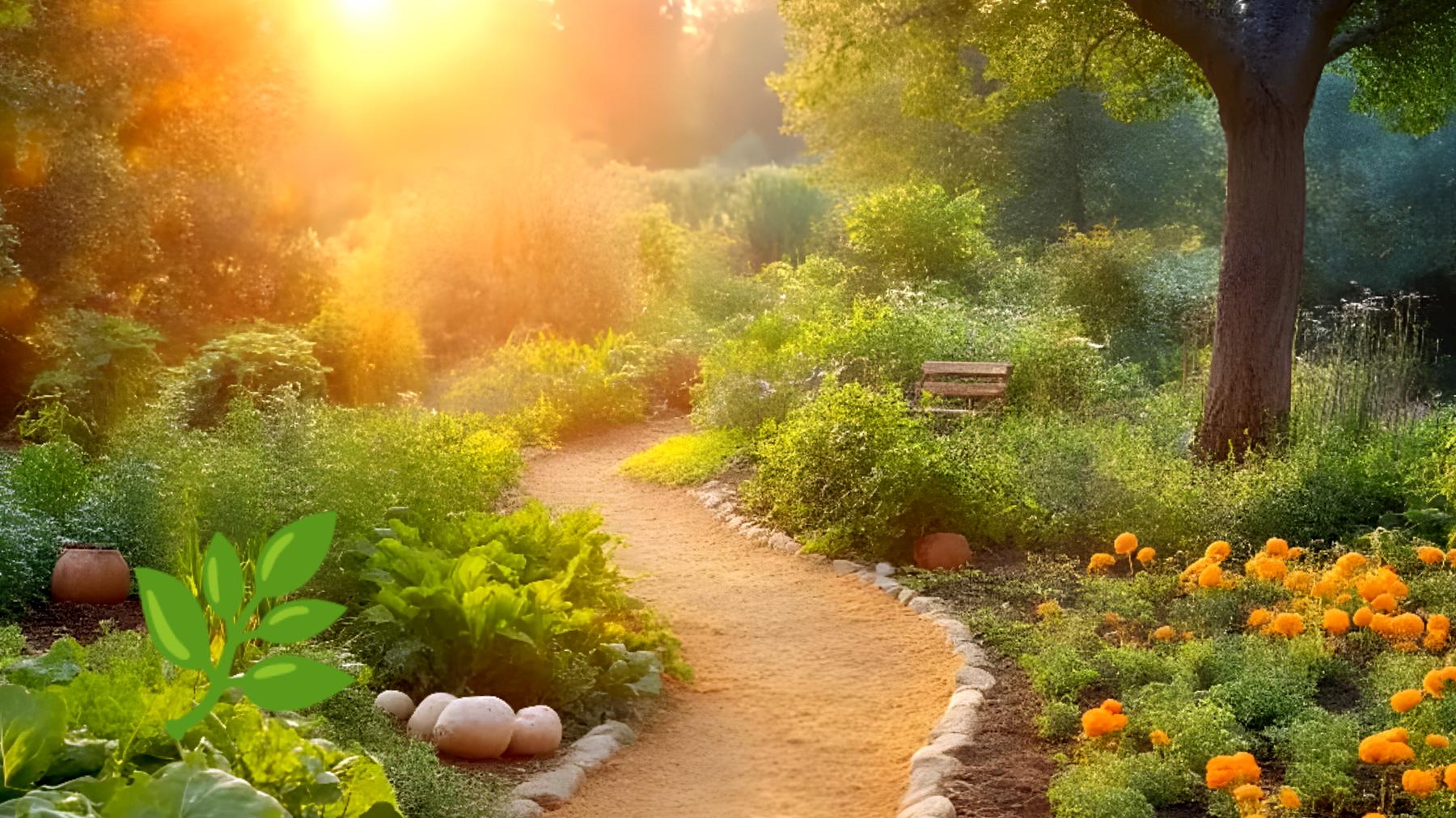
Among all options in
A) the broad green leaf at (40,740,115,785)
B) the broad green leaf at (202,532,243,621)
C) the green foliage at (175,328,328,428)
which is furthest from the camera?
the green foliage at (175,328,328,428)

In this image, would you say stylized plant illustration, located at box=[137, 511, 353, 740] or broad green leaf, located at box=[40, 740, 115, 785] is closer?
stylized plant illustration, located at box=[137, 511, 353, 740]

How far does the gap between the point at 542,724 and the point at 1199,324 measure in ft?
40.4

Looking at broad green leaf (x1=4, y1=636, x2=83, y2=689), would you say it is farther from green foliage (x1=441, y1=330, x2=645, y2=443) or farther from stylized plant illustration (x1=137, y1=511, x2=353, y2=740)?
green foliage (x1=441, y1=330, x2=645, y2=443)

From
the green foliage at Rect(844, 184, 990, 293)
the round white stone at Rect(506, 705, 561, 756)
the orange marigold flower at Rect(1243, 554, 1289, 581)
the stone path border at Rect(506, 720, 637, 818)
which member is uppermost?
the green foliage at Rect(844, 184, 990, 293)

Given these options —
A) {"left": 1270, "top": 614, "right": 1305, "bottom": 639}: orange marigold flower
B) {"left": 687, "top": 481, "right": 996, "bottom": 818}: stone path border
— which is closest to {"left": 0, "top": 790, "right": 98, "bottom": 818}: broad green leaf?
{"left": 687, "top": 481, "right": 996, "bottom": 818}: stone path border

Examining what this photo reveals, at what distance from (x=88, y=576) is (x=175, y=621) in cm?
484

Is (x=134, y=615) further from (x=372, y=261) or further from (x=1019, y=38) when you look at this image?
(x=372, y=261)

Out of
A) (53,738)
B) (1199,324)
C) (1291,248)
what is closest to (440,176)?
(1199,324)

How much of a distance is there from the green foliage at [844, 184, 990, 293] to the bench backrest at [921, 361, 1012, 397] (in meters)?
5.99

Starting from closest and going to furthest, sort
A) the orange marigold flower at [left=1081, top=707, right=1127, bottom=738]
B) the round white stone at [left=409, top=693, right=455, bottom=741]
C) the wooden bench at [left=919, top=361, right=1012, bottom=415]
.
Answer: the orange marigold flower at [left=1081, top=707, right=1127, bottom=738], the round white stone at [left=409, top=693, right=455, bottom=741], the wooden bench at [left=919, top=361, right=1012, bottom=415]

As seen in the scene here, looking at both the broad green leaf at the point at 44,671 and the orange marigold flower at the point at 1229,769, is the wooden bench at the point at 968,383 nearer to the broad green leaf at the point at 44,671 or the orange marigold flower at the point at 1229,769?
the orange marigold flower at the point at 1229,769

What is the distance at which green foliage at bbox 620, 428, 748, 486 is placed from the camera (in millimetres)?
10281

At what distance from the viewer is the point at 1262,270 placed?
27.2ft

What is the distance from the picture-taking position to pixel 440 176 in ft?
57.3
